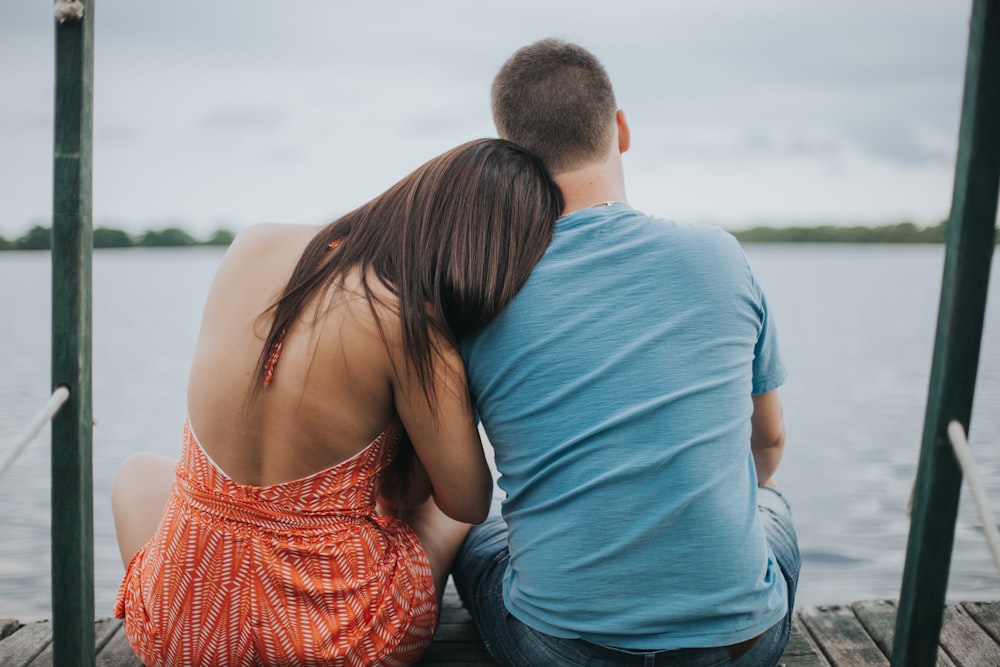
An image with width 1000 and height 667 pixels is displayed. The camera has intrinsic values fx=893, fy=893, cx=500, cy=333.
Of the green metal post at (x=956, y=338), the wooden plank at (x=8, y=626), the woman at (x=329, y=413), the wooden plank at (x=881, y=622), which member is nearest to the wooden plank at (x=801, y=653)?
the wooden plank at (x=881, y=622)

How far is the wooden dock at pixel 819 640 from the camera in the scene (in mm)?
1796

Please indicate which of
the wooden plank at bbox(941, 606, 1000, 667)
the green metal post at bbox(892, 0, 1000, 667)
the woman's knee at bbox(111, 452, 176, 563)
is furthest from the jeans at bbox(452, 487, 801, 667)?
the woman's knee at bbox(111, 452, 176, 563)

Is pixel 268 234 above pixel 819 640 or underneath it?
above

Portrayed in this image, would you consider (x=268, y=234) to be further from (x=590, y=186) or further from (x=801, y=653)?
(x=801, y=653)

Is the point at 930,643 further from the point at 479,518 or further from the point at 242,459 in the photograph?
the point at 242,459

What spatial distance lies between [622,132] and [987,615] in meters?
1.35

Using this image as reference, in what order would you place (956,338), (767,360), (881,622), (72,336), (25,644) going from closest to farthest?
1. (956,338)
2. (72,336)
3. (767,360)
4. (25,644)
5. (881,622)

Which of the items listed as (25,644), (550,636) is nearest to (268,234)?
(550,636)

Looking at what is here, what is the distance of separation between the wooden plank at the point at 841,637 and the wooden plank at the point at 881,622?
0.04 feet

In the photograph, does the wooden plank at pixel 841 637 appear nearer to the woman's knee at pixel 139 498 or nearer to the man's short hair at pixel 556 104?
the man's short hair at pixel 556 104

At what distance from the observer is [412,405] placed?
139cm

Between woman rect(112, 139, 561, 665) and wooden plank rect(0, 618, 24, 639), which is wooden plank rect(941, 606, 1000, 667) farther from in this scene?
wooden plank rect(0, 618, 24, 639)

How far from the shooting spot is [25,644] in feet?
6.13

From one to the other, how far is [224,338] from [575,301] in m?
0.56
